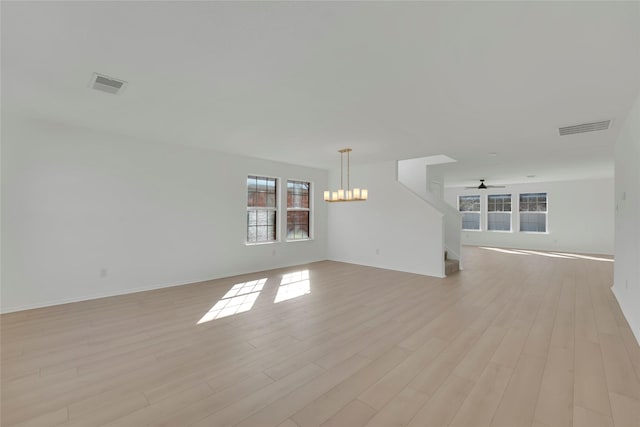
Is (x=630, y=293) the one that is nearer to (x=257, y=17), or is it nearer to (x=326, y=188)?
(x=257, y=17)

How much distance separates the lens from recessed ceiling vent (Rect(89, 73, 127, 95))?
2443mm

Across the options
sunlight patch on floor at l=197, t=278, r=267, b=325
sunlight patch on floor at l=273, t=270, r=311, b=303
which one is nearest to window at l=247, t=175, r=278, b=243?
sunlight patch on floor at l=273, t=270, r=311, b=303

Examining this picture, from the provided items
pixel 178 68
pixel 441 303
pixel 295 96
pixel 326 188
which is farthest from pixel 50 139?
pixel 441 303

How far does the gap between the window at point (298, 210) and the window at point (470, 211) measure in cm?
777

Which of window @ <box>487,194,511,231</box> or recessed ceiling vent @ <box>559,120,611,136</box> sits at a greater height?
recessed ceiling vent @ <box>559,120,611,136</box>

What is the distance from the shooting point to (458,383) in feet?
6.90

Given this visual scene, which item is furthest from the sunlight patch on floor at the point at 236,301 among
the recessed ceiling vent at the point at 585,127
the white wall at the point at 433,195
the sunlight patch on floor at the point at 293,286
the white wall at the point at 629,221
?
the recessed ceiling vent at the point at 585,127

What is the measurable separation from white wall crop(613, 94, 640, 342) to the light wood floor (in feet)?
A: 0.97

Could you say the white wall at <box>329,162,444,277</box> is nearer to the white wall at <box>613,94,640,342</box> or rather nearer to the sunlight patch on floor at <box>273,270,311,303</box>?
the sunlight patch on floor at <box>273,270,311,303</box>

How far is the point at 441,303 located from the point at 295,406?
9.49 ft

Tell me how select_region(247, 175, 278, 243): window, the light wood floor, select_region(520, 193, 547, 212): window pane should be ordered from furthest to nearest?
select_region(520, 193, 547, 212): window pane, select_region(247, 175, 278, 243): window, the light wood floor

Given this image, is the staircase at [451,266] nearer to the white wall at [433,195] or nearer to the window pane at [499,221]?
the white wall at [433,195]

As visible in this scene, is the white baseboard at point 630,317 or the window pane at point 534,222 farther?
the window pane at point 534,222

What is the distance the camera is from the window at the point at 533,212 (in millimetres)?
9914
